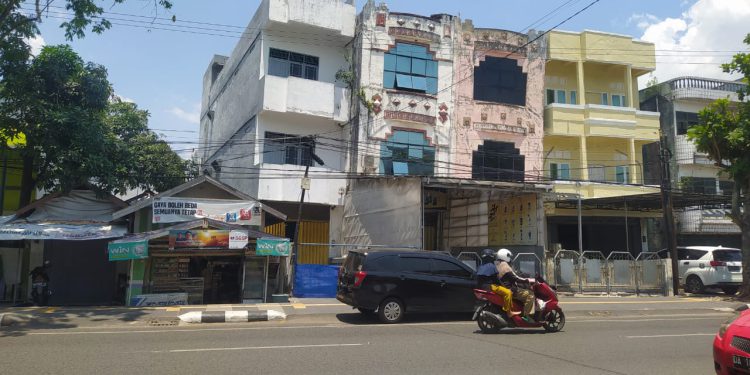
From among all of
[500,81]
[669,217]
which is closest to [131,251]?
[500,81]

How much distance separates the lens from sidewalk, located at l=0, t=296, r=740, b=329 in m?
12.3

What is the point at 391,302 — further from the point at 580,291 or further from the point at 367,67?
the point at 367,67

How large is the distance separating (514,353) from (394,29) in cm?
1830

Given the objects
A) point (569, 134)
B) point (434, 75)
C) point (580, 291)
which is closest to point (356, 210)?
point (434, 75)

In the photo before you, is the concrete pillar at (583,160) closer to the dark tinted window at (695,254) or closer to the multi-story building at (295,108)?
the dark tinted window at (695,254)

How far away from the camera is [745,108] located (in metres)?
18.8

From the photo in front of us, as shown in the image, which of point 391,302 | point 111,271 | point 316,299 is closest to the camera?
point 391,302

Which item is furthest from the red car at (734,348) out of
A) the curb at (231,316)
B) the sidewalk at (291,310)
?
the curb at (231,316)

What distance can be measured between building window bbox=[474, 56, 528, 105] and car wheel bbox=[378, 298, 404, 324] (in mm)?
14929

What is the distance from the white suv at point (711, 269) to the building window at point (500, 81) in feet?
32.3

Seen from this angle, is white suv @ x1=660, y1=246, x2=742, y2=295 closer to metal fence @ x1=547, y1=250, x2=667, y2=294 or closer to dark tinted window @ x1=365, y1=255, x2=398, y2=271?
metal fence @ x1=547, y1=250, x2=667, y2=294

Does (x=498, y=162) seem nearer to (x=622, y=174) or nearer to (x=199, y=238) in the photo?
(x=622, y=174)

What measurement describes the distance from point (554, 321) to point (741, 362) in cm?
561

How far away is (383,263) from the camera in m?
12.5
